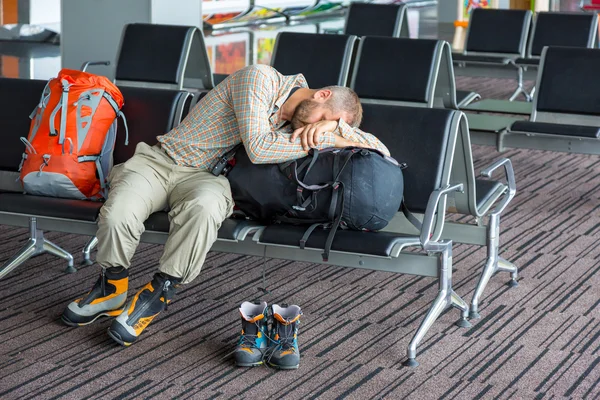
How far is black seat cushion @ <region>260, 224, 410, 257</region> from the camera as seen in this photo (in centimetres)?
270

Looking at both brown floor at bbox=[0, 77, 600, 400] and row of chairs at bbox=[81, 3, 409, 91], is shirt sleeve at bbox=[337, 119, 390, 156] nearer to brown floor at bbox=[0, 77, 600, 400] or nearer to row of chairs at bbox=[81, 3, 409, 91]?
brown floor at bbox=[0, 77, 600, 400]

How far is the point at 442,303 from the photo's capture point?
9.71 ft

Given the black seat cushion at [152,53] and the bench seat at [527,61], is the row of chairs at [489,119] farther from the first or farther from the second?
the bench seat at [527,61]

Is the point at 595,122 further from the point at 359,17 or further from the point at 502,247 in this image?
the point at 359,17

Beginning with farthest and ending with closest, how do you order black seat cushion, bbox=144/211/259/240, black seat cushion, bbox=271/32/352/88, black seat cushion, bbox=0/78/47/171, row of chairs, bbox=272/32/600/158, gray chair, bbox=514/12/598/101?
gray chair, bbox=514/12/598/101, black seat cushion, bbox=271/32/352/88, row of chairs, bbox=272/32/600/158, black seat cushion, bbox=0/78/47/171, black seat cushion, bbox=144/211/259/240

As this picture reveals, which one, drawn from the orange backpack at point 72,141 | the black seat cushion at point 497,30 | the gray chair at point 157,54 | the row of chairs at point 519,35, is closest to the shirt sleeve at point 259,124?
the orange backpack at point 72,141

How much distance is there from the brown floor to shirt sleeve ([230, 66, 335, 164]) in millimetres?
615

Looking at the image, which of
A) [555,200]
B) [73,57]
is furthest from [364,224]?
[73,57]

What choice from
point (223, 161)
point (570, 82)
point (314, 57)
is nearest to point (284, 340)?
point (223, 161)

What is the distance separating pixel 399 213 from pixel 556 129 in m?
1.87

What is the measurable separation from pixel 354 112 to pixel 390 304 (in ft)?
2.50

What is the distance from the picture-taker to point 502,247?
402 centimetres

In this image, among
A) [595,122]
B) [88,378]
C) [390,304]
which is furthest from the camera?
[595,122]

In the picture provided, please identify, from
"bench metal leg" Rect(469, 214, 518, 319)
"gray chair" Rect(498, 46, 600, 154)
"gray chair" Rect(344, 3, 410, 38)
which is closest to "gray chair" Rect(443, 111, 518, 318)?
"bench metal leg" Rect(469, 214, 518, 319)
